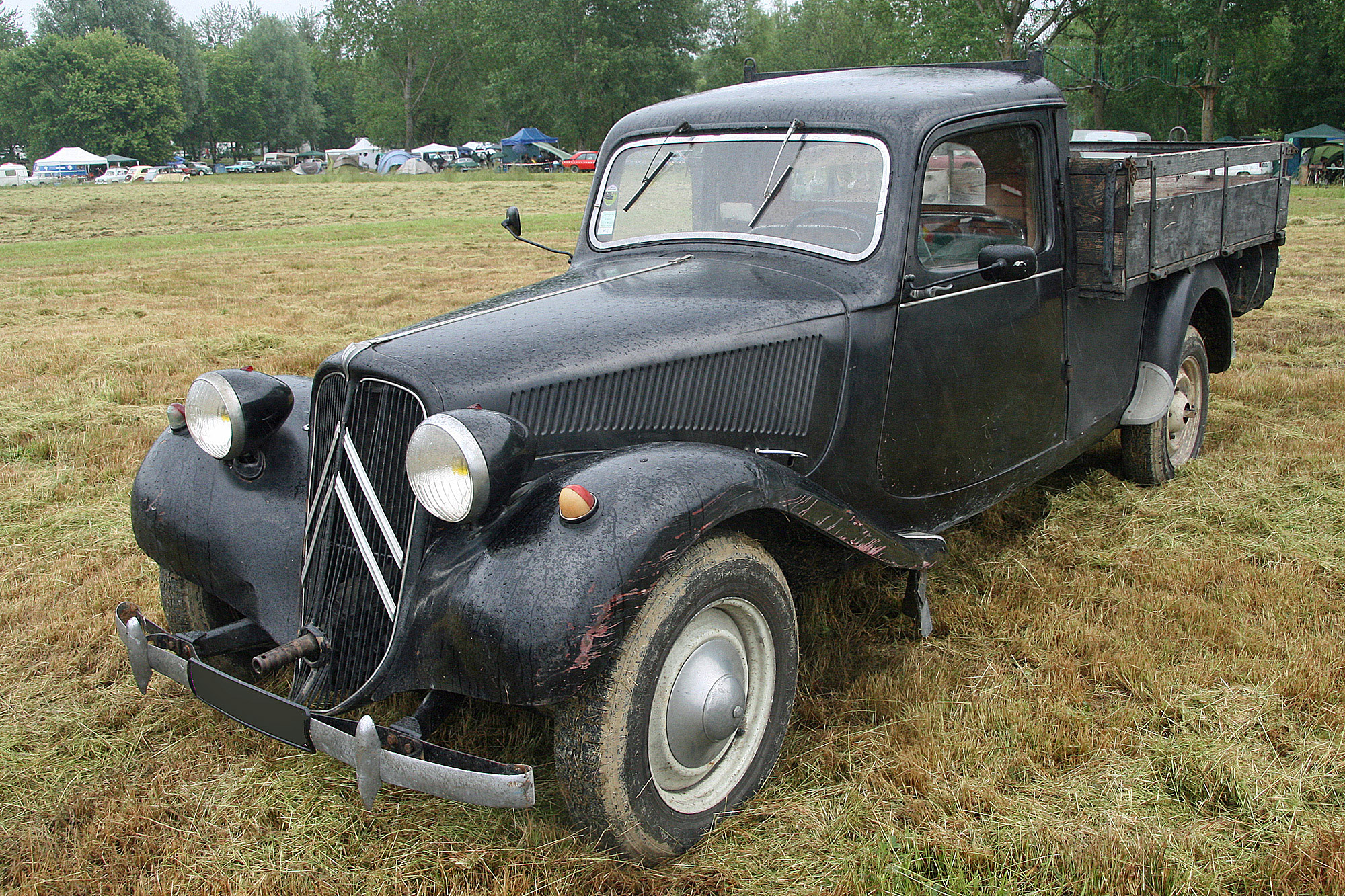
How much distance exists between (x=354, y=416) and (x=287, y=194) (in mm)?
29819

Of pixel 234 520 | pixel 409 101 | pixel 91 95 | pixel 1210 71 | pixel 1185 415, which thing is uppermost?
pixel 91 95

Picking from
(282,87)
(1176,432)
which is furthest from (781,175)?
(282,87)

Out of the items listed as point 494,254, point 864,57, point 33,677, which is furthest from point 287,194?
point 864,57

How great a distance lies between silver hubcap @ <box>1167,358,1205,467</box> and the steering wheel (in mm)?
2406

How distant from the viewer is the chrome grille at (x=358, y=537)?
2371 millimetres

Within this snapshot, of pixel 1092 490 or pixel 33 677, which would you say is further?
pixel 1092 490

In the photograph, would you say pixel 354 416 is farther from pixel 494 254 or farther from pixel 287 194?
pixel 287 194

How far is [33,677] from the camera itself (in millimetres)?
3207

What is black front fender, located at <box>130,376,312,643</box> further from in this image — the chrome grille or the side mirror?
the side mirror

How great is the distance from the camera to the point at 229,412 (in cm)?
284

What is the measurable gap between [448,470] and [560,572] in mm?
356

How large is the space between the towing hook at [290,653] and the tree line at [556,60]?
27702 mm

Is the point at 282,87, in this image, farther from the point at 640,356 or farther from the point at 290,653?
the point at 290,653

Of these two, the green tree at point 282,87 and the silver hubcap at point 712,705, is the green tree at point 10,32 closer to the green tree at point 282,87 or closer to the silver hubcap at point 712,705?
the green tree at point 282,87
